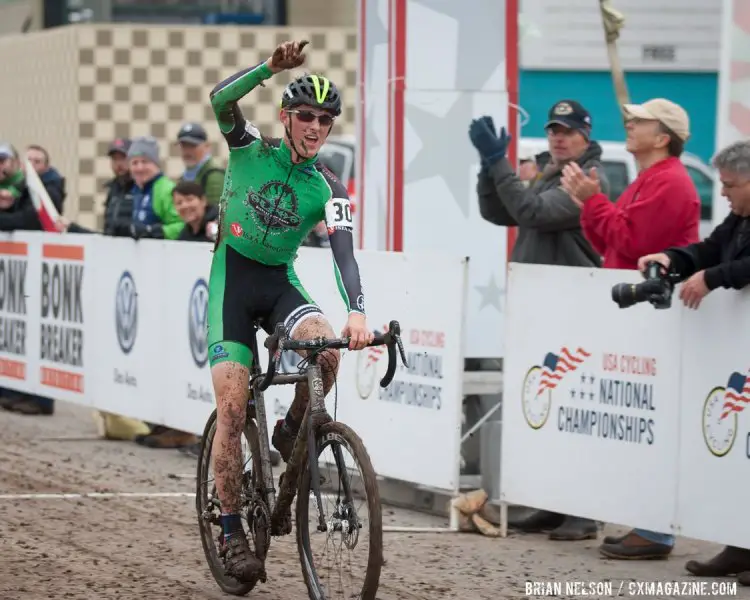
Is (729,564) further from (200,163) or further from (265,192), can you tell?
(200,163)

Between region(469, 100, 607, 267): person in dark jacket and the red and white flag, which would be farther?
the red and white flag

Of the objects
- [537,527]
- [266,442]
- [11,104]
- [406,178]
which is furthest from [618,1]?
[266,442]

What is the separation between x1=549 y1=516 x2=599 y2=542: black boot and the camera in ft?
29.7

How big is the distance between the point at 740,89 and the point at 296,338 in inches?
249

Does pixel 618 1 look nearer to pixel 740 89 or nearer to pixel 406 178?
pixel 740 89

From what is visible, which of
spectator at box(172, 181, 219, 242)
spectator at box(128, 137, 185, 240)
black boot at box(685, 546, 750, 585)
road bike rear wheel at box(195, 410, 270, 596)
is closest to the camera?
road bike rear wheel at box(195, 410, 270, 596)

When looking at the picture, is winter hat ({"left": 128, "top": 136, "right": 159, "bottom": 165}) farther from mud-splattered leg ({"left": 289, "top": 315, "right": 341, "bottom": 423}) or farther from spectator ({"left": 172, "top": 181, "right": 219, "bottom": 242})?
mud-splattered leg ({"left": 289, "top": 315, "right": 341, "bottom": 423})

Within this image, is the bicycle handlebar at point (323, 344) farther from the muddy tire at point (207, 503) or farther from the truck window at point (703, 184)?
the truck window at point (703, 184)

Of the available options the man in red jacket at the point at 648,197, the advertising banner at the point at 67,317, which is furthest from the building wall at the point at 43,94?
the man in red jacket at the point at 648,197

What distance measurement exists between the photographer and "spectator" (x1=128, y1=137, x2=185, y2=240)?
5.82 meters

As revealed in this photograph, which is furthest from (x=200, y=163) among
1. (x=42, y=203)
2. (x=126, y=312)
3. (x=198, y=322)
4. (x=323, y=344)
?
(x=323, y=344)

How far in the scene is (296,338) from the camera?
698cm

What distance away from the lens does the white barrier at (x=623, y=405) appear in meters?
7.82

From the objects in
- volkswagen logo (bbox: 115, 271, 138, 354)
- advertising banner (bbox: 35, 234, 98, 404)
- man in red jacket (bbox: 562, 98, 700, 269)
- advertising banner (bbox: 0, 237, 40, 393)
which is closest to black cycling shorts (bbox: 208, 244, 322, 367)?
man in red jacket (bbox: 562, 98, 700, 269)
